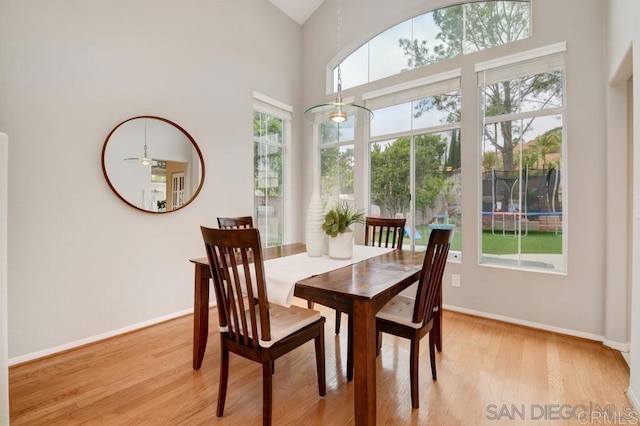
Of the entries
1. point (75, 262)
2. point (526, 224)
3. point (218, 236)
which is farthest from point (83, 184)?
point (526, 224)

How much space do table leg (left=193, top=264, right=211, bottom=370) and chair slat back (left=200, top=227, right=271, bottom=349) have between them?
0.51 m

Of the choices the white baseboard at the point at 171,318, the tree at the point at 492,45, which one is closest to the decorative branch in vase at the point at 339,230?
the white baseboard at the point at 171,318

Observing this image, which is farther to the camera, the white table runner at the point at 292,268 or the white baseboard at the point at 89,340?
the white baseboard at the point at 89,340

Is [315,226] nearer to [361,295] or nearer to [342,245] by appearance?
[342,245]

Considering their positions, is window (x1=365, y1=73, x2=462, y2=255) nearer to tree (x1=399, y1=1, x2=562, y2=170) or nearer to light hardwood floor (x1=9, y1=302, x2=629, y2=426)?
tree (x1=399, y1=1, x2=562, y2=170)

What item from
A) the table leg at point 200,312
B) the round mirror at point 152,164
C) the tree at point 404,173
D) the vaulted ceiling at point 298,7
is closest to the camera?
the table leg at point 200,312

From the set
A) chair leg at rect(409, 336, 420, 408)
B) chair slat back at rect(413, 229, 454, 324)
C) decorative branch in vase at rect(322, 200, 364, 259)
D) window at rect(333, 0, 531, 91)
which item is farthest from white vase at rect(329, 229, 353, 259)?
window at rect(333, 0, 531, 91)

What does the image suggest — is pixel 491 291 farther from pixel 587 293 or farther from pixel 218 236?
pixel 218 236

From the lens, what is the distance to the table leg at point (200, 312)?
2104mm

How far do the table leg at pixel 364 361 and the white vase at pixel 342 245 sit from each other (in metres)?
0.75

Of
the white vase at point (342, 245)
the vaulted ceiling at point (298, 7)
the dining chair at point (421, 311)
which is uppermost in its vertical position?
the vaulted ceiling at point (298, 7)

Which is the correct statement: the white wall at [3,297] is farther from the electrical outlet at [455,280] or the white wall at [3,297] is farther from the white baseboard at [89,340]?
the electrical outlet at [455,280]

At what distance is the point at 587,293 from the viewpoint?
2627 millimetres

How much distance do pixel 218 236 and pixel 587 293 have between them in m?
3.10
